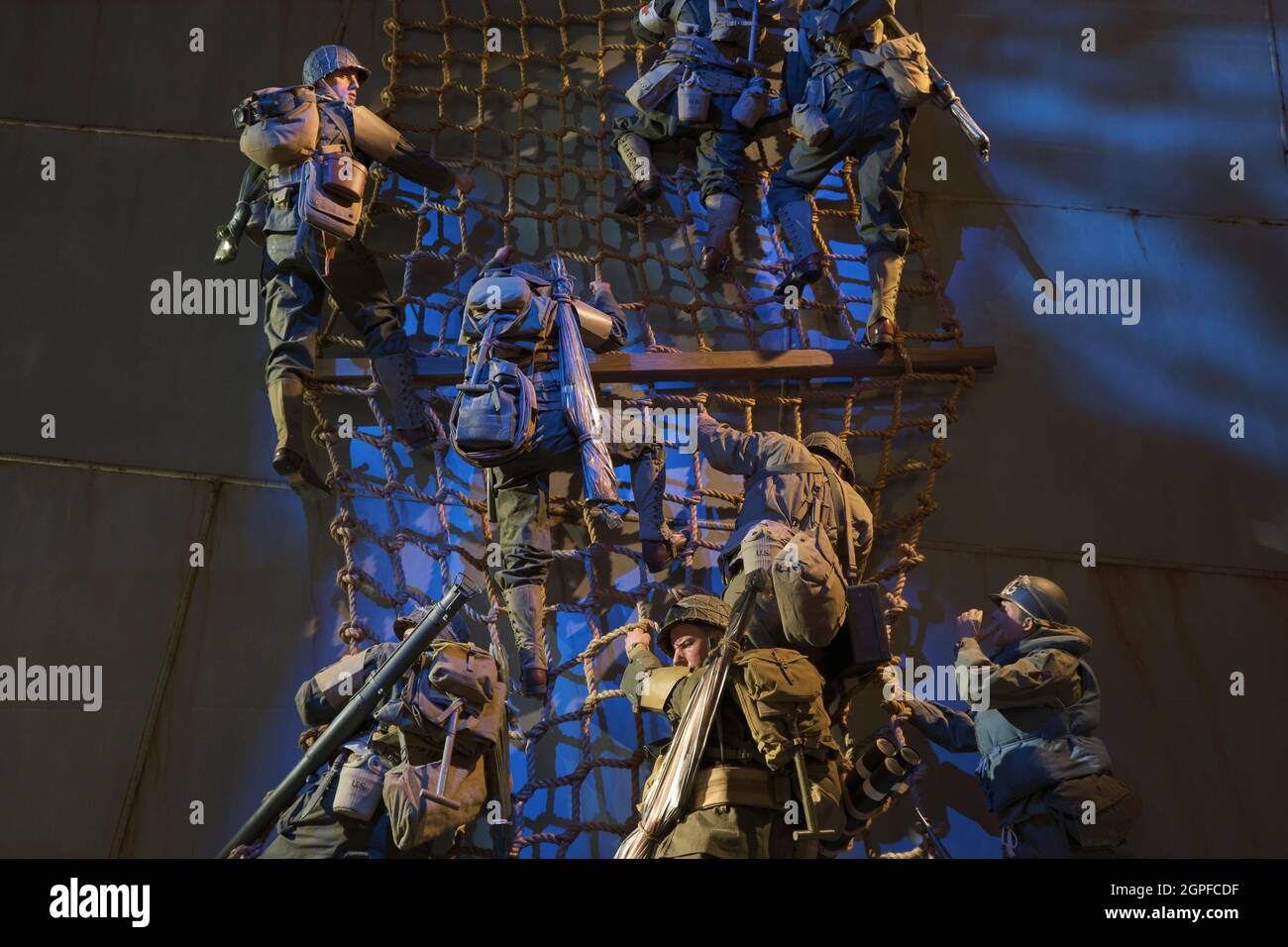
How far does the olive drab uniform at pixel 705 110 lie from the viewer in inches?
228

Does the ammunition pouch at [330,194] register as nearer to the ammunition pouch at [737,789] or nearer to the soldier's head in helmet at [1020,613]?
the ammunition pouch at [737,789]

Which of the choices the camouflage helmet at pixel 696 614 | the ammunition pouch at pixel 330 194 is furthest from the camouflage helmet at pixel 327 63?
the camouflage helmet at pixel 696 614

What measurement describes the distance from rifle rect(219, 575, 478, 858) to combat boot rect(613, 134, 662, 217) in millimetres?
2175

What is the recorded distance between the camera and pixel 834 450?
16.3 feet

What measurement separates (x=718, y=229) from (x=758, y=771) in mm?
2400

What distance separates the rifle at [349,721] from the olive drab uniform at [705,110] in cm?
211

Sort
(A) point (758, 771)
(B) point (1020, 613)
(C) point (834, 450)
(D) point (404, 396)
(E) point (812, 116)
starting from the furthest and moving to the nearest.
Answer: (E) point (812, 116)
(D) point (404, 396)
(C) point (834, 450)
(B) point (1020, 613)
(A) point (758, 771)

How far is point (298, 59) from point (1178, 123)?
3848 millimetres

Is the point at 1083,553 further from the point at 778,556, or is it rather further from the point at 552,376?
the point at 552,376
